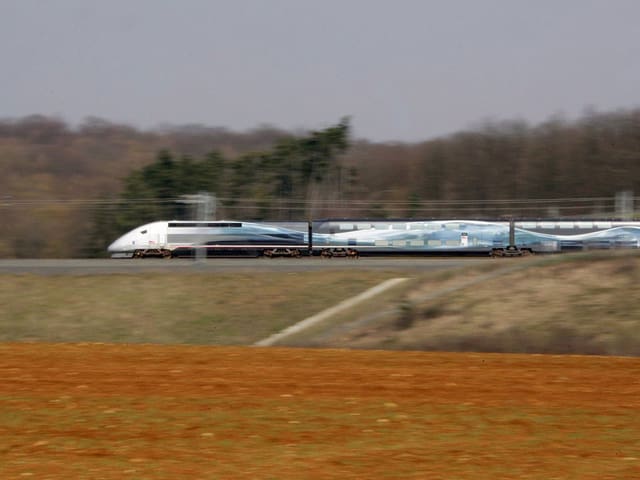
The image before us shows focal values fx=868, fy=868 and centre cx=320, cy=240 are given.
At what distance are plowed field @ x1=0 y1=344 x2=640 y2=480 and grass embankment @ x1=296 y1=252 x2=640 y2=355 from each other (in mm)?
1153

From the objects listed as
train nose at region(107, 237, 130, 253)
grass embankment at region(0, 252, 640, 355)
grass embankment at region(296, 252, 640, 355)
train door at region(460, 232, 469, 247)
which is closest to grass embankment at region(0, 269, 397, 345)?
grass embankment at region(0, 252, 640, 355)

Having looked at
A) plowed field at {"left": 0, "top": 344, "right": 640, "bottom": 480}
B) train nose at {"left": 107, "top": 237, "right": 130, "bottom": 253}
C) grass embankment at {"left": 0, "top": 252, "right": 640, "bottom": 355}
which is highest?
train nose at {"left": 107, "top": 237, "right": 130, "bottom": 253}

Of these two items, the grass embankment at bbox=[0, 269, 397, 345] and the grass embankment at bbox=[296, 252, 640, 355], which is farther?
the grass embankment at bbox=[0, 269, 397, 345]

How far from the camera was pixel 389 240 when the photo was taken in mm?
46594

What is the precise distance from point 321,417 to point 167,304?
1411cm

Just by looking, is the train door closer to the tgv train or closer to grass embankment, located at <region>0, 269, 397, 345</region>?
the tgv train

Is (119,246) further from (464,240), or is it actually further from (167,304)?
(167,304)

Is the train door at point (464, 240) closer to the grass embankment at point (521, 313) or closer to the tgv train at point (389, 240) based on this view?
the tgv train at point (389, 240)

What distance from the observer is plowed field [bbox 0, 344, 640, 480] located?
24.1 ft

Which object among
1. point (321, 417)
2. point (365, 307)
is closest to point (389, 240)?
point (365, 307)

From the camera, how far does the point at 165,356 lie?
14.0 metres

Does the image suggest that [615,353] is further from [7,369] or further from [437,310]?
[7,369]

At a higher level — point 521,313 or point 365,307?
point 521,313

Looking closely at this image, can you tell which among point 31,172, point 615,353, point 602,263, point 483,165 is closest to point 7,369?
point 615,353
